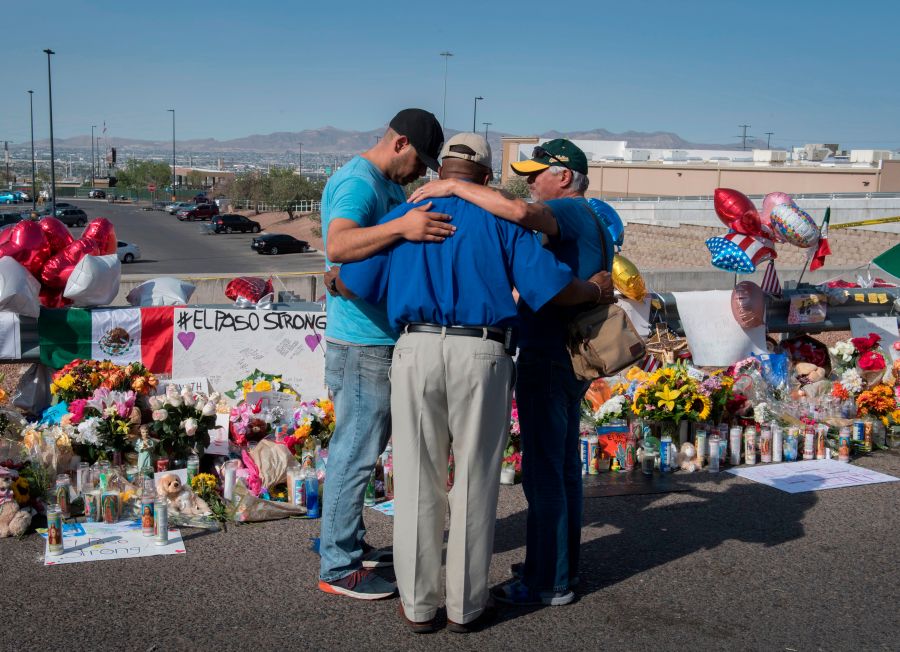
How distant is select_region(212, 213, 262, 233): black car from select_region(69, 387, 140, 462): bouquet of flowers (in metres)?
59.8

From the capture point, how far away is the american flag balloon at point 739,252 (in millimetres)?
7465

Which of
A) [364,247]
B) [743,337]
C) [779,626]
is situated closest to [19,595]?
[364,247]

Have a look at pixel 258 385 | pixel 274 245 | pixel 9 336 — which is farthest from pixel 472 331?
pixel 274 245

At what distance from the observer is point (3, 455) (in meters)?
5.14

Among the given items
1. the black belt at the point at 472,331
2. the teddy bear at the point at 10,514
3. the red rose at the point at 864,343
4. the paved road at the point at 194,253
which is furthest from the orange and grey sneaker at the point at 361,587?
the paved road at the point at 194,253

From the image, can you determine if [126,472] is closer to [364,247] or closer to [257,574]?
[257,574]

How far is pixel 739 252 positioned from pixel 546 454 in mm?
4057

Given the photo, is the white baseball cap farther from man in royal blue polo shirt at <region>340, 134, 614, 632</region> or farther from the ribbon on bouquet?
the ribbon on bouquet

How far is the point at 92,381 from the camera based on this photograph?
6.02 meters

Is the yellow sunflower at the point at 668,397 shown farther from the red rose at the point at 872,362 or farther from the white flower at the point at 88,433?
the white flower at the point at 88,433

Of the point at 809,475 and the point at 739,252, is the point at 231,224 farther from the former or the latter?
the point at 809,475

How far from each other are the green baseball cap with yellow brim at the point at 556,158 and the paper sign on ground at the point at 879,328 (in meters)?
5.39

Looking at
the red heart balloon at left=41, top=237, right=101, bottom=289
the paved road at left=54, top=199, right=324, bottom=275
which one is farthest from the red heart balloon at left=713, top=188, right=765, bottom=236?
the paved road at left=54, top=199, right=324, bottom=275

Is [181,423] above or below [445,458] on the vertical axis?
below
